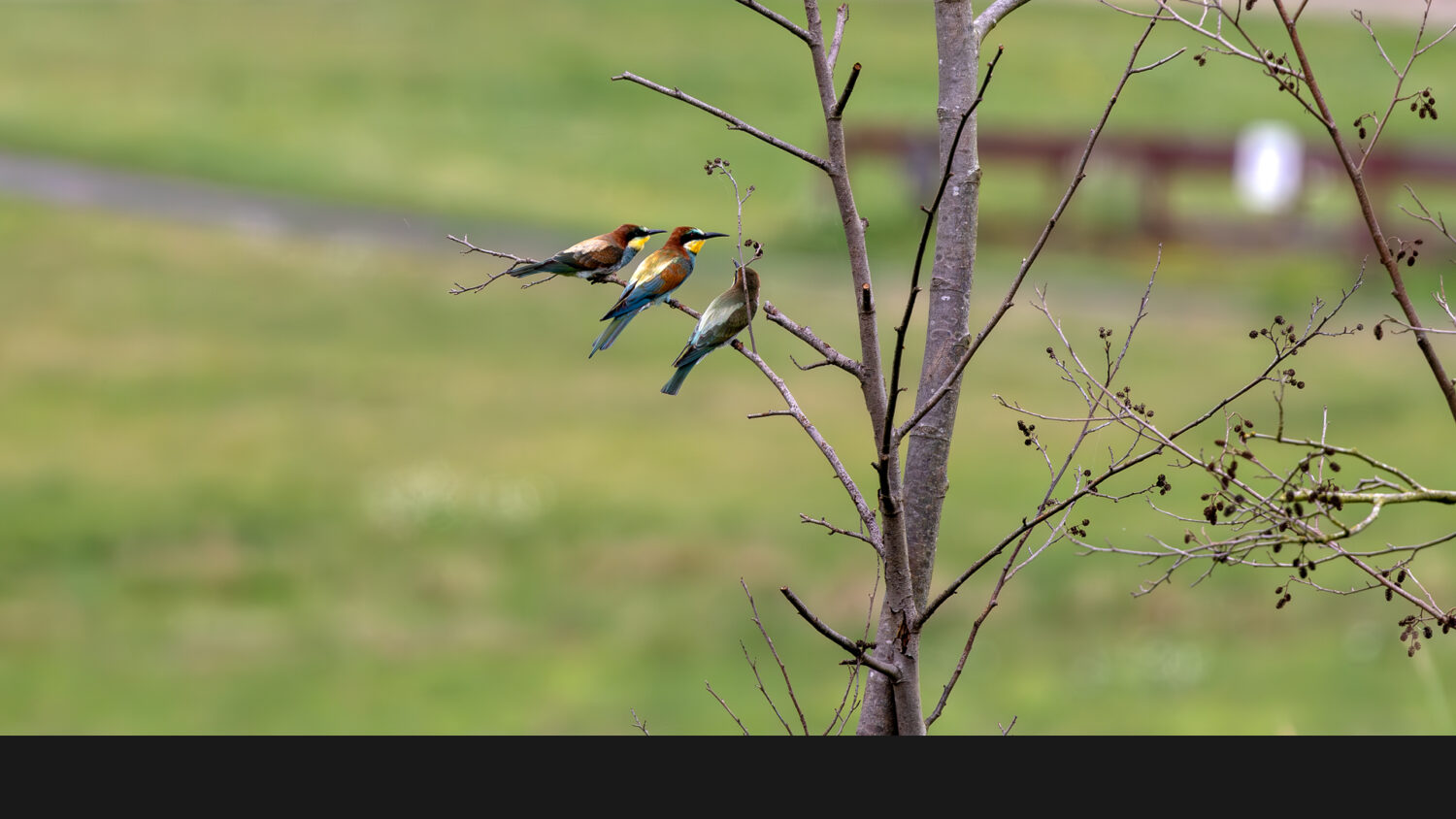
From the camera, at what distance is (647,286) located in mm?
4770

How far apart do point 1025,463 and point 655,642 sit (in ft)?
23.2

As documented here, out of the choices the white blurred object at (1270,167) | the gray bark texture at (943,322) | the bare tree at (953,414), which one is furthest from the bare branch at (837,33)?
the white blurred object at (1270,167)

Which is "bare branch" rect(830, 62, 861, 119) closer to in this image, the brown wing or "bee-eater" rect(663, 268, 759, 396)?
"bee-eater" rect(663, 268, 759, 396)

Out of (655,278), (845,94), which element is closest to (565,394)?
(655,278)

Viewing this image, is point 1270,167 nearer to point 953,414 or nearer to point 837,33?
point 953,414

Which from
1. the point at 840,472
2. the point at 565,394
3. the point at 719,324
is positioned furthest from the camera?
the point at 565,394

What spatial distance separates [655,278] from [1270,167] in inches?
1122

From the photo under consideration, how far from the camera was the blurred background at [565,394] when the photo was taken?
17562 mm

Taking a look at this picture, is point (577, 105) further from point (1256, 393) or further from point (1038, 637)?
point (1038, 637)

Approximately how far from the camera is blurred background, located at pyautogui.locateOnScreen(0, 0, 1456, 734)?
691 inches

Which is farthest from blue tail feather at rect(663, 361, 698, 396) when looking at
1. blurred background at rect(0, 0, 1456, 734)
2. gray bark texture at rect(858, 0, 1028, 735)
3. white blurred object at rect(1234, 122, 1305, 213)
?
white blurred object at rect(1234, 122, 1305, 213)

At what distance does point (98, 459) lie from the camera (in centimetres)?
2183

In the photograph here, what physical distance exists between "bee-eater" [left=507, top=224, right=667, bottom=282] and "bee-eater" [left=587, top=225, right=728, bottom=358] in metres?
0.09

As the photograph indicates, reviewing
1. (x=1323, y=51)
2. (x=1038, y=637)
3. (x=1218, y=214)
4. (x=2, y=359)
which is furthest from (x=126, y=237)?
(x=1323, y=51)
